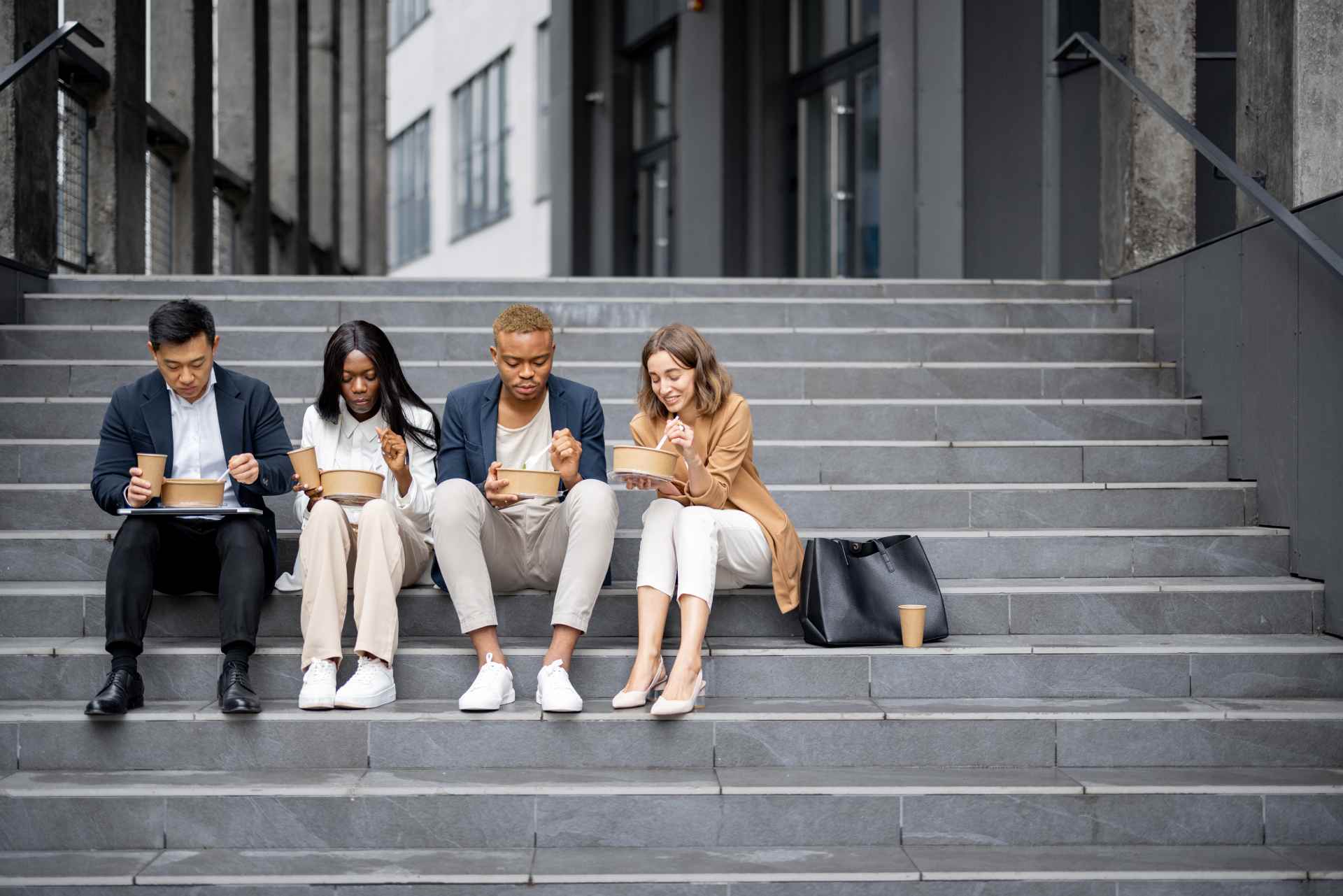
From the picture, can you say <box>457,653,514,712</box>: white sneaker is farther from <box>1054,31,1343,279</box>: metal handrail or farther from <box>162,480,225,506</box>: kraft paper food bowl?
<box>1054,31,1343,279</box>: metal handrail

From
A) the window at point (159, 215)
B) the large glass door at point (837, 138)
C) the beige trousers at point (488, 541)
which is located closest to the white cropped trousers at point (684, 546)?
the beige trousers at point (488, 541)

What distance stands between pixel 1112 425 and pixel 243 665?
11.5 feet

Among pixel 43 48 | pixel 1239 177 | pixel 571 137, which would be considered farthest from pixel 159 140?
pixel 1239 177

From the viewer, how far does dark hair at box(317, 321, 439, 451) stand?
4082 millimetres

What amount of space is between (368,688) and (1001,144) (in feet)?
23.7

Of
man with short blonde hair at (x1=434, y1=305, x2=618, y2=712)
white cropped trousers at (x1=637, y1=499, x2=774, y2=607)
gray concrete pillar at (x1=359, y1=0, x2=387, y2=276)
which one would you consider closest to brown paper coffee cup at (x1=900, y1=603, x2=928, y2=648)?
white cropped trousers at (x1=637, y1=499, x2=774, y2=607)

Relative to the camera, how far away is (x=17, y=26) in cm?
630

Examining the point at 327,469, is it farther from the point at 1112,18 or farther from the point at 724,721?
the point at 1112,18

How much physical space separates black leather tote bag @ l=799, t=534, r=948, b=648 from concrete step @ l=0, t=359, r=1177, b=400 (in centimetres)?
163

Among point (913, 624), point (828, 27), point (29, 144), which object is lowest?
point (913, 624)

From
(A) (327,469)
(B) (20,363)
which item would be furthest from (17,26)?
(A) (327,469)

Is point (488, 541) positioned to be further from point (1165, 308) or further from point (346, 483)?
point (1165, 308)

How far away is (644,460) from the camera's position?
3631mm

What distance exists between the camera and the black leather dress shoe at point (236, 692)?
11.9 ft
